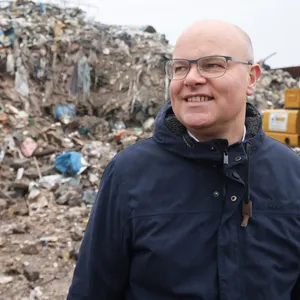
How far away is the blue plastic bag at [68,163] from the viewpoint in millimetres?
7477

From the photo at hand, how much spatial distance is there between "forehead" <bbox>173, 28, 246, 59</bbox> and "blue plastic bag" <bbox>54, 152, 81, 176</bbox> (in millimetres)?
6476

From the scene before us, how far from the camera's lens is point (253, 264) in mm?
1242

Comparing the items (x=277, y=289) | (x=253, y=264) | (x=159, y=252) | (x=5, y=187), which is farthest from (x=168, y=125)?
(x=5, y=187)

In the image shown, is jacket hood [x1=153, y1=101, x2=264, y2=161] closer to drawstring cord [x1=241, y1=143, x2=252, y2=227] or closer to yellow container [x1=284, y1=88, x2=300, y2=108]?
drawstring cord [x1=241, y1=143, x2=252, y2=227]

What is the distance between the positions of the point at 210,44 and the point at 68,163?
6.67 meters

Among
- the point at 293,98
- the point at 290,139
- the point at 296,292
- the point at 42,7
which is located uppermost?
the point at 42,7

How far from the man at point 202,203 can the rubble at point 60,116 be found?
9.85ft

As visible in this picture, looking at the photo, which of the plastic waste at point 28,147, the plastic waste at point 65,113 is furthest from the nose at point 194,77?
the plastic waste at point 65,113

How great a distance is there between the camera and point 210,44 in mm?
1250

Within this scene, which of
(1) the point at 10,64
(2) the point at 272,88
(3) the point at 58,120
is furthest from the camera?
(2) the point at 272,88

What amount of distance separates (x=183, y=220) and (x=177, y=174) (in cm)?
17

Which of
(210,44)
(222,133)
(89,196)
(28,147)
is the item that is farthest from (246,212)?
(28,147)

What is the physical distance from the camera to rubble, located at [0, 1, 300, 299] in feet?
16.0

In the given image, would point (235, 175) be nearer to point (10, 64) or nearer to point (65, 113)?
point (65, 113)
